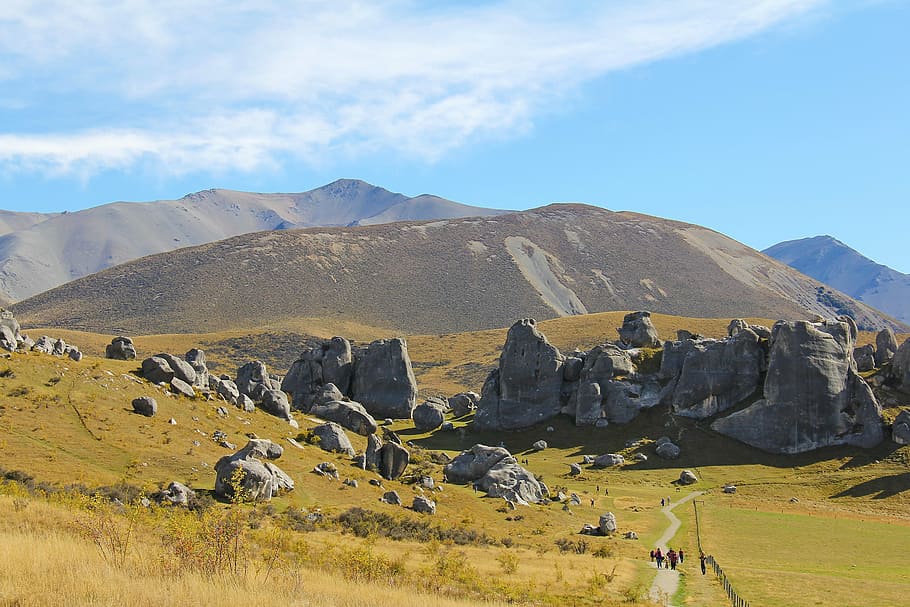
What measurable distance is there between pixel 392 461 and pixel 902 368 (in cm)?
6238

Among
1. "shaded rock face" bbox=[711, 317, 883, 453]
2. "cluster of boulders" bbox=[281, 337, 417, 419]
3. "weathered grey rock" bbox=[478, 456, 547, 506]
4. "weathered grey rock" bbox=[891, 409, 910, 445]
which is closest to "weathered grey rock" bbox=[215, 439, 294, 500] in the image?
"weathered grey rock" bbox=[478, 456, 547, 506]

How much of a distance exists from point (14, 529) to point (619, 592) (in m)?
22.7

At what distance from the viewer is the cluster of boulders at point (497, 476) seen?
5694 centimetres

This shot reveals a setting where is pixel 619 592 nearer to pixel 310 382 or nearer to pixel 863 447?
pixel 863 447

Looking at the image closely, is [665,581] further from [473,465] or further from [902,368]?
[902,368]

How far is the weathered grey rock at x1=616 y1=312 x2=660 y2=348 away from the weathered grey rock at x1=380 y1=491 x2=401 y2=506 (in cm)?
6361

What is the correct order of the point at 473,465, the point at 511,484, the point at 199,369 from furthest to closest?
the point at 473,465
the point at 199,369
the point at 511,484

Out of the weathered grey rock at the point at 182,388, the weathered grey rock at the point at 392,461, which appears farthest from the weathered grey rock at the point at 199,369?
the weathered grey rock at the point at 392,461

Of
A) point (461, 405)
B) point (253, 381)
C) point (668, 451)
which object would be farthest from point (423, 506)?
point (461, 405)

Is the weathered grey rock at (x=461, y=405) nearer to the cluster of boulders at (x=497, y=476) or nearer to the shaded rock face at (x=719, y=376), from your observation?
the shaded rock face at (x=719, y=376)

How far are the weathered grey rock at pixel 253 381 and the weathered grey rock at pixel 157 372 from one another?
1480cm

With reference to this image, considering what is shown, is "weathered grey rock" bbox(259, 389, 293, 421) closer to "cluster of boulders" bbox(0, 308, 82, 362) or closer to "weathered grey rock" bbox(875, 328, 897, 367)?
"cluster of boulders" bbox(0, 308, 82, 362)

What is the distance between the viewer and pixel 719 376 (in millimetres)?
86688

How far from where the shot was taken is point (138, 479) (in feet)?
121
